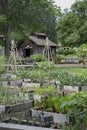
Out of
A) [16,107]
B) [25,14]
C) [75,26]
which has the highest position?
[25,14]

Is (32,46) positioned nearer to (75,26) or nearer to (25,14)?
(75,26)

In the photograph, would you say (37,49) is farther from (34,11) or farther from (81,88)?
(81,88)

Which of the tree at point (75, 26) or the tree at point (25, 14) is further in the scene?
the tree at point (75, 26)

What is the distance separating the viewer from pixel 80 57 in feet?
139

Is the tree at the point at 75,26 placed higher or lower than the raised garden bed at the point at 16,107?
higher

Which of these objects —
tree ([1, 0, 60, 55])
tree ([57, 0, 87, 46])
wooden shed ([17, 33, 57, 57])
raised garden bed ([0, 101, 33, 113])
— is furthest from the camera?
tree ([57, 0, 87, 46])

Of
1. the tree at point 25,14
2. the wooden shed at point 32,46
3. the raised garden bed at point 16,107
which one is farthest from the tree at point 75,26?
the raised garden bed at point 16,107

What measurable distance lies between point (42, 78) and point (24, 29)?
1954 cm

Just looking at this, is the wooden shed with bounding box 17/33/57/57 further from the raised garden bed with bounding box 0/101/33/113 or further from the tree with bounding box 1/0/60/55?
the raised garden bed with bounding box 0/101/33/113

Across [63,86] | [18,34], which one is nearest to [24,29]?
[18,34]

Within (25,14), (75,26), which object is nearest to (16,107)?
(25,14)

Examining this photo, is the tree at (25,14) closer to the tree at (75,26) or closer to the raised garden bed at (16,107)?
the tree at (75,26)

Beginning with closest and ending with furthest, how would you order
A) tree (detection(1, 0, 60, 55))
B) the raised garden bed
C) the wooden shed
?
1. the raised garden bed
2. tree (detection(1, 0, 60, 55))
3. the wooden shed

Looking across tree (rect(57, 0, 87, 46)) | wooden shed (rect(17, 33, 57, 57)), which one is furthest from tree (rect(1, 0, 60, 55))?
tree (rect(57, 0, 87, 46))
